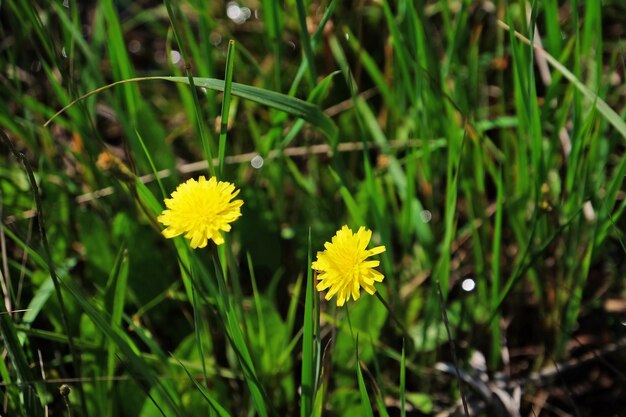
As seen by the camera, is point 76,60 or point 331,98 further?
point 331,98

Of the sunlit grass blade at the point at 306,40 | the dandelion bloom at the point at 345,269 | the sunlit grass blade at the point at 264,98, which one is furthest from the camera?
the sunlit grass blade at the point at 306,40

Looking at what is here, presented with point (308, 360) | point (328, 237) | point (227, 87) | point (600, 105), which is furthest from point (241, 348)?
point (600, 105)

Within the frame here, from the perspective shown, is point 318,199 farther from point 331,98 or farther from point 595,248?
point 595,248

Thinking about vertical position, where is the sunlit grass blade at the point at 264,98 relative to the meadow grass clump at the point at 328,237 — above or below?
above

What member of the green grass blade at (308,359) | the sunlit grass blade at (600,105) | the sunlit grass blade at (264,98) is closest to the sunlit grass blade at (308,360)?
the green grass blade at (308,359)

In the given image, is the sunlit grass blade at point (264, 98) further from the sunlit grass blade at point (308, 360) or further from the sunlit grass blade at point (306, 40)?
the sunlit grass blade at point (308, 360)

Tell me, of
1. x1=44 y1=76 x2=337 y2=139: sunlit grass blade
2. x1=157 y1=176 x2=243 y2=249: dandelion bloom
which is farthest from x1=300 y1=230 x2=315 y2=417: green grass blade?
x1=44 y1=76 x2=337 y2=139: sunlit grass blade

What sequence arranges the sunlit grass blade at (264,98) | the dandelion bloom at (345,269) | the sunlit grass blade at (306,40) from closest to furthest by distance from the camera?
the dandelion bloom at (345,269)
the sunlit grass blade at (264,98)
the sunlit grass blade at (306,40)

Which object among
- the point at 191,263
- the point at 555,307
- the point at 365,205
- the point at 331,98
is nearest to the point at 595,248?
the point at 555,307
